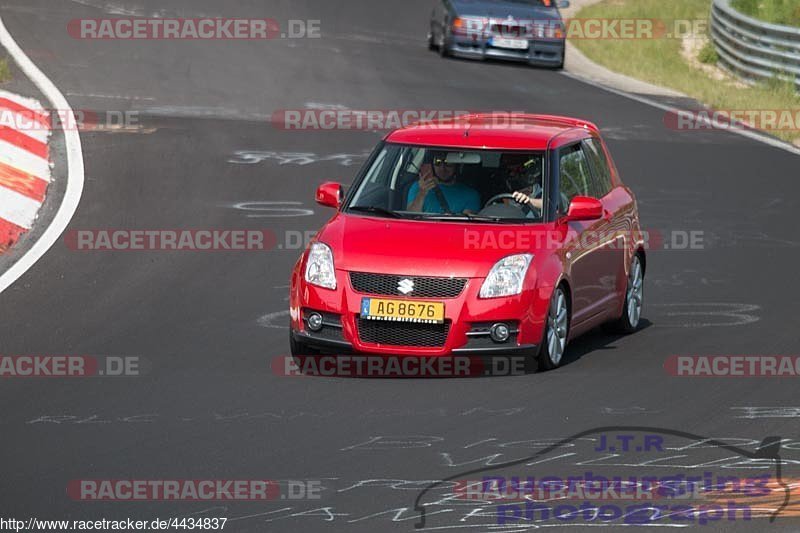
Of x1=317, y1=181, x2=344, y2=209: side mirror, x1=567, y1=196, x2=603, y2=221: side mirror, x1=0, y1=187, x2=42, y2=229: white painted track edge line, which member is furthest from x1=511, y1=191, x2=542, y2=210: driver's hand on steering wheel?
x1=0, y1=187, x2=42, y2=229: white painted track edge line

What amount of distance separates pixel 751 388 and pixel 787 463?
2.03 meters

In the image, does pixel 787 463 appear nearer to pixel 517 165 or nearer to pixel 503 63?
pixel 517 165

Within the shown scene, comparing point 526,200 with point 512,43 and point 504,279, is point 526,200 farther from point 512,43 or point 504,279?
point 512,43

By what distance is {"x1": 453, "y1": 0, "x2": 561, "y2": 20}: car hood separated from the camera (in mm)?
28672

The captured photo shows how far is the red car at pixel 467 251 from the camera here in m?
10.3

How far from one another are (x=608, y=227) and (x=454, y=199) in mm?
1382

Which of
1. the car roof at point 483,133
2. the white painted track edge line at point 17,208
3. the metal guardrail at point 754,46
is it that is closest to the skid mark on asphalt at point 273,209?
the white painted track edge line at point 17,208

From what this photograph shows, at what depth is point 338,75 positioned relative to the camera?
25.7m

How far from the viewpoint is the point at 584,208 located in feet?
35.6

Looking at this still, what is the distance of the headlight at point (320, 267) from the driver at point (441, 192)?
808mm

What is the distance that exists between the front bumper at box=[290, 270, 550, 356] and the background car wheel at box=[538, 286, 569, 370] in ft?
0.36

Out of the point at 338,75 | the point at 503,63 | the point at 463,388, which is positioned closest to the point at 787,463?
the point at 463,388

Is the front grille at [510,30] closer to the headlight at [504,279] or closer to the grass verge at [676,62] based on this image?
the grass verge at [676,62]

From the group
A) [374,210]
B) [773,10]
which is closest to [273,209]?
[374,210]
